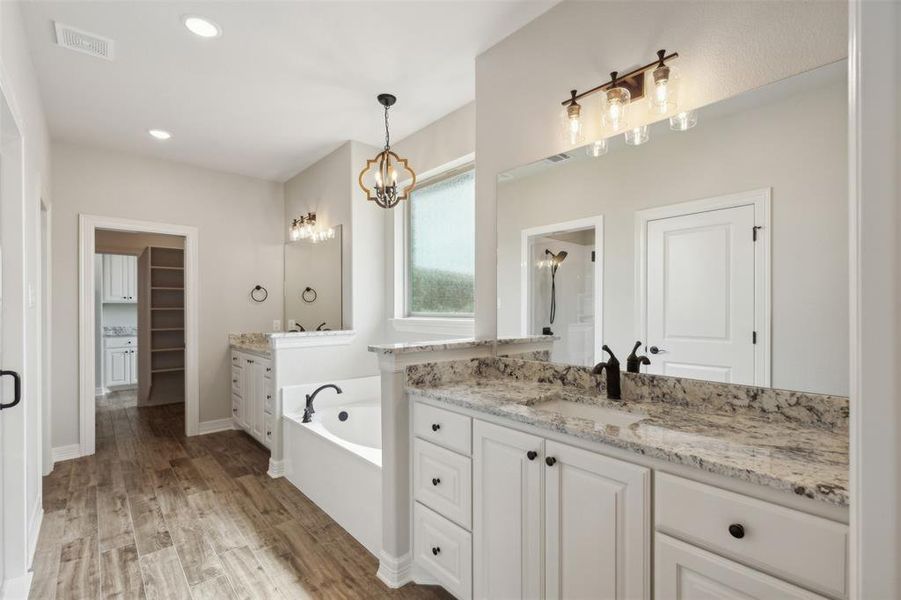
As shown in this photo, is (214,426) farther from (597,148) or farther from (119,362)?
(597,148)

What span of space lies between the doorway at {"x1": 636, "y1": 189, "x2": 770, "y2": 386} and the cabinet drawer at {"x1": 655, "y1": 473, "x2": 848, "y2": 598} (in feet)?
1.91

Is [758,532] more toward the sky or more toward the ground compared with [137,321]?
more toward the ground

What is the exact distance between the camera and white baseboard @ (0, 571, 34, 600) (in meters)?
1.82

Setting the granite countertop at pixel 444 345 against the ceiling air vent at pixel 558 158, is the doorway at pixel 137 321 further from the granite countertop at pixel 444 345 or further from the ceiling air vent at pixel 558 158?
→ the ceiling air vent at pixel 558 158

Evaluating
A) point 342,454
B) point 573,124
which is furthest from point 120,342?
point 573,124

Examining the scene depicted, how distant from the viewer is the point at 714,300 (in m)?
1.52

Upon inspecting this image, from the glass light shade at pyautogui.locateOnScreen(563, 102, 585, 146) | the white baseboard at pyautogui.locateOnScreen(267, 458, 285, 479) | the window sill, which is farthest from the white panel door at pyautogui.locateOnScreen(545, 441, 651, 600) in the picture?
the white baseboard at pyautogui.locateOnScreen(267, 458, 285, 479)

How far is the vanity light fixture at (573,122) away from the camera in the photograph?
1916 millimetres

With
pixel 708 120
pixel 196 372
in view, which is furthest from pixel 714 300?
pixel 196 372

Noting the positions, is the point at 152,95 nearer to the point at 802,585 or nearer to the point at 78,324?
the point at 78,324

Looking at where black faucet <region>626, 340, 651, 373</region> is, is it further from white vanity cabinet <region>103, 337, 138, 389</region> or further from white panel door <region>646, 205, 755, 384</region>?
white vanity cabinet <region>103, 337, 138, 389</region>

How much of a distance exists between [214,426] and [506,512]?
3889mm

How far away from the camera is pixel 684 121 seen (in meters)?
1.60

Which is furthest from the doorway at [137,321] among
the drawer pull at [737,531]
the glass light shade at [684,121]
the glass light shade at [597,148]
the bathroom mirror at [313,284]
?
the drawer pull at [737,531]
